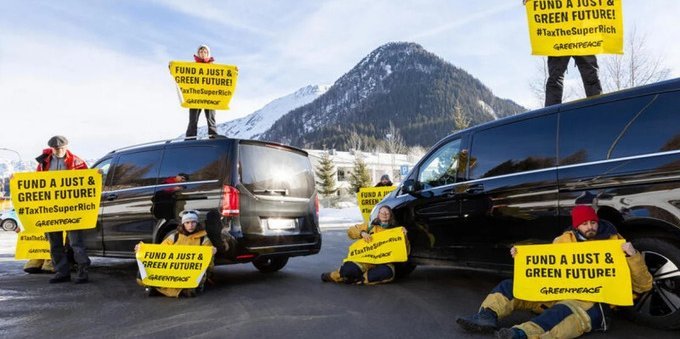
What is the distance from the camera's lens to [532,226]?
473cm

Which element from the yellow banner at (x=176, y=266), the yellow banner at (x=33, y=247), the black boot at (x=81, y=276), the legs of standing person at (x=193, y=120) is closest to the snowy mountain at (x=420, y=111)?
the legs of standing person at (x=193, y=120)

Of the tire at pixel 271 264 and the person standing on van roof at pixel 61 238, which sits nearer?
the person standing on van roof at pixel 61 238

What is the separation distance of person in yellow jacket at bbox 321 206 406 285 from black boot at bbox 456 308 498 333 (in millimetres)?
2231

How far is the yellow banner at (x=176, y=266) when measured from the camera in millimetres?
5805

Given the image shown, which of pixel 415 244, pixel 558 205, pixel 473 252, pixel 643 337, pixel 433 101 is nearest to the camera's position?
pixel 643 337

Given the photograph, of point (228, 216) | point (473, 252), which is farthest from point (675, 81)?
point (228, 216)

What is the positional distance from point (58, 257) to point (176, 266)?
2236 millimetres

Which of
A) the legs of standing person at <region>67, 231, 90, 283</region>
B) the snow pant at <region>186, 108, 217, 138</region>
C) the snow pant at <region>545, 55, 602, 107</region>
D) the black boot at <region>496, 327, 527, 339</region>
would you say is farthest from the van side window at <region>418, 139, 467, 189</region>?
the legs of standing person at <region>67, 231, 90, 283</region>

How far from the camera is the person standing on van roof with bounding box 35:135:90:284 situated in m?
6.90

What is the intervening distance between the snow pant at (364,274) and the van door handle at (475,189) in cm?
155

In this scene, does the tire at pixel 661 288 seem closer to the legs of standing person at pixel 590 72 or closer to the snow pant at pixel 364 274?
the snow pant at pixel 364 274

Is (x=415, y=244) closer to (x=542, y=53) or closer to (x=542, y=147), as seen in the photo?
(x=542, y=147)

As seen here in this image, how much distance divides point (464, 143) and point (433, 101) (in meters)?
156

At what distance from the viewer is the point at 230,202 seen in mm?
6074
